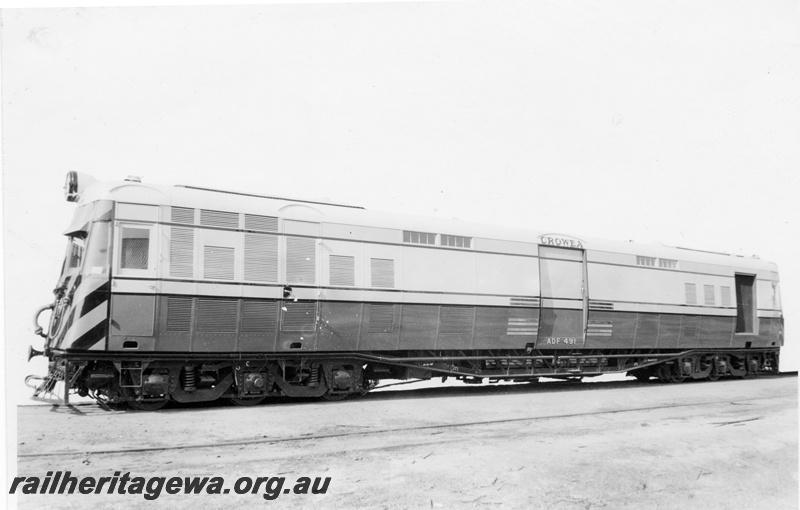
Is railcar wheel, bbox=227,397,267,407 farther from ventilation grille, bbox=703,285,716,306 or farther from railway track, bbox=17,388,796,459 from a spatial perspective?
ventilation grille, bbox=703,285,716,306

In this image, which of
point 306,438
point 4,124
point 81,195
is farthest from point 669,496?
point 4,124

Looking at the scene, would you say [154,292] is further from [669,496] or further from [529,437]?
[669,496]

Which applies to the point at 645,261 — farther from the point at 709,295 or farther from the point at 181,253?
the point at 181,253

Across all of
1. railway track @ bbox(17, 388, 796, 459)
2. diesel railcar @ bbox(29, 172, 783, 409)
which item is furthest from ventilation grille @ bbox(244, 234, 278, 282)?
railway track @ bbox(17, 388, 796, 459)

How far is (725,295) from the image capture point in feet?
55.1

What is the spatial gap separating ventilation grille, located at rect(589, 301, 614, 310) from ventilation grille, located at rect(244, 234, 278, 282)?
758cm

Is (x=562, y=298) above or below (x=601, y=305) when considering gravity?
above

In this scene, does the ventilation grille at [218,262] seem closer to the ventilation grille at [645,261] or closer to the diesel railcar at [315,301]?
the diesel railcar at [315,301]

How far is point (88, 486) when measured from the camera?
646 cm

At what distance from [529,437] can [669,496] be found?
79.7 inches

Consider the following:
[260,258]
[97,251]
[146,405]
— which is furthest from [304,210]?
[146,405]

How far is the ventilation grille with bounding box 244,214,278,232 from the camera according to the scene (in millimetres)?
10211

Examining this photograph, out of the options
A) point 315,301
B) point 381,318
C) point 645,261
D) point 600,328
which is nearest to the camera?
point 315,301

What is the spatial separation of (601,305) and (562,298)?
119 centimetres
